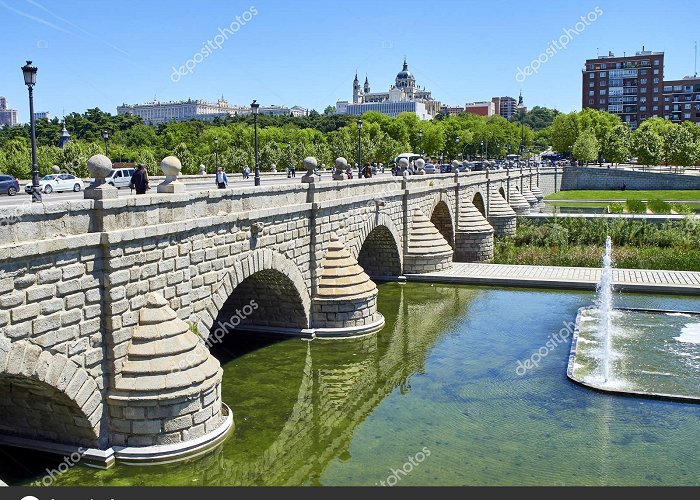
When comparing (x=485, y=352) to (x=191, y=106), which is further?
(x=191, y=106)

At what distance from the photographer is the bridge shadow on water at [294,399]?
1174 cm

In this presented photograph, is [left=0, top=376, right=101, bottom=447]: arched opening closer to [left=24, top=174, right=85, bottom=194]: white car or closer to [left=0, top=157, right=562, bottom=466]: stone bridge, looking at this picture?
[left=0, top=157, right=562, bottom=466]: stone bridge

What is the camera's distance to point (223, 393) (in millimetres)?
15914

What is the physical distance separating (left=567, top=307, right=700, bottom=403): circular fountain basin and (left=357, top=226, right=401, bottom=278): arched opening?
8.02 m

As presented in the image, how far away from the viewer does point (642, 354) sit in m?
18.8

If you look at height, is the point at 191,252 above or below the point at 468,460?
above

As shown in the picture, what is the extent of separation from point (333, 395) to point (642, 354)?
28.3ft

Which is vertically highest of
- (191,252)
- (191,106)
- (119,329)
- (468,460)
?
(191,106)

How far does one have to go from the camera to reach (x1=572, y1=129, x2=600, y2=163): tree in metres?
93.1

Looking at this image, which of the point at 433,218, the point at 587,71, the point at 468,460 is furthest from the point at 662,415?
the point at 587,71

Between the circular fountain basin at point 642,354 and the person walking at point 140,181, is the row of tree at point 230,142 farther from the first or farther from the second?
the circular fountain basin at point 642,354

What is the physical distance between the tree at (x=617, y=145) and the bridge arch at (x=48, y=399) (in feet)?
298

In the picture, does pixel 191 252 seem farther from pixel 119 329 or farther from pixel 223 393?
pixel 223 393

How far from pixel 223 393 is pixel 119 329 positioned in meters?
4.45
